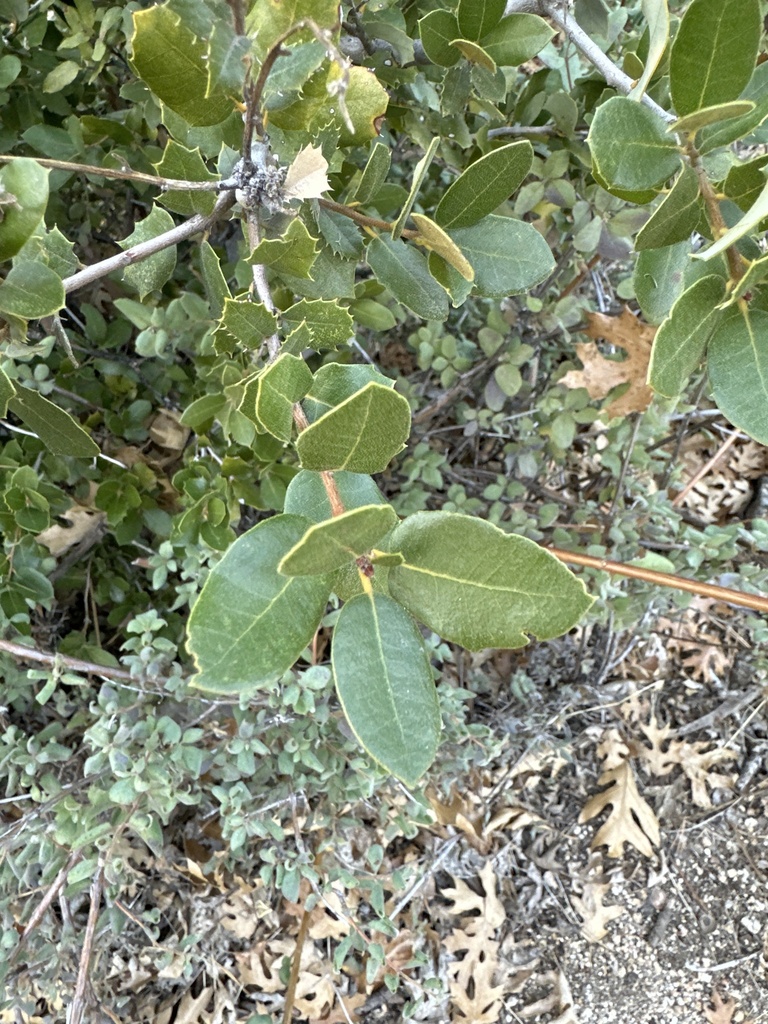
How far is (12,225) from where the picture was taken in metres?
0.58

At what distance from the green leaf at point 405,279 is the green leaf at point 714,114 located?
314 mm

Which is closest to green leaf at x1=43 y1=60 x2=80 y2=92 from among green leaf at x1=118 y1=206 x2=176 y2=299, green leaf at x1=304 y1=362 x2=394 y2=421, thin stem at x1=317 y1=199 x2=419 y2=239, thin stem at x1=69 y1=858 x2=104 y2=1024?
green leaf at x1=118 y1=206 x2=176 y2=299

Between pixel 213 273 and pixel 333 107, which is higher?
pixel 333 107

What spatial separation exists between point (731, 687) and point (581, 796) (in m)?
0.58

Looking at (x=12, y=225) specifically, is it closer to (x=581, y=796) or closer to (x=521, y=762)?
(x=521, y=762)

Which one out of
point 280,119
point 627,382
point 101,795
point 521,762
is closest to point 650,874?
point 521,762

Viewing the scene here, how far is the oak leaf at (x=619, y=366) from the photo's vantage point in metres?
1.69

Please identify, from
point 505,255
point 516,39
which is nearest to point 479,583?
point 505,255

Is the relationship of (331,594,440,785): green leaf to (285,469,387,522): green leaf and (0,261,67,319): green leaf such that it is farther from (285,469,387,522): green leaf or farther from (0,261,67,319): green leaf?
(0,261,67,319): green leaf

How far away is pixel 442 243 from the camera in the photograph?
73 centimetres

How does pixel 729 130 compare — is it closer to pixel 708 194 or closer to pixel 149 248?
pixel 708 194

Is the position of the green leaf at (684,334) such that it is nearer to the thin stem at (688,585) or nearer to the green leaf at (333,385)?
the green leaf at (333,385)

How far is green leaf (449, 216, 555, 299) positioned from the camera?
33.2 inches

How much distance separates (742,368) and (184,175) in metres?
0.57
